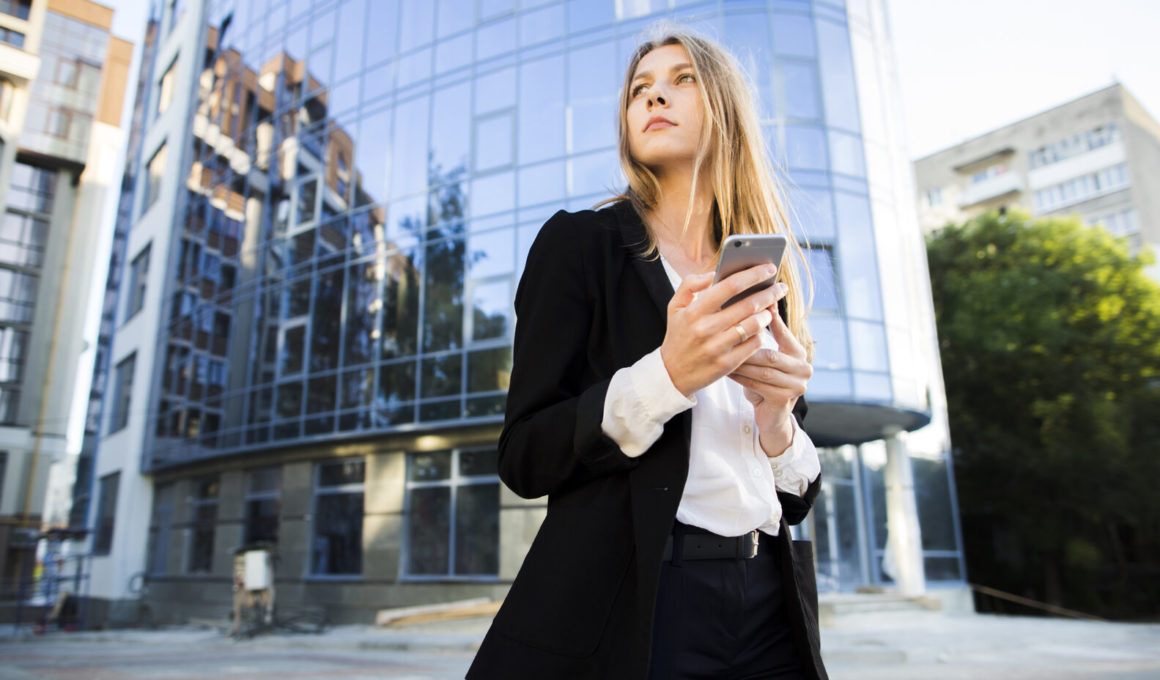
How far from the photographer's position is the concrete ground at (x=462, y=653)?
767 centimetres

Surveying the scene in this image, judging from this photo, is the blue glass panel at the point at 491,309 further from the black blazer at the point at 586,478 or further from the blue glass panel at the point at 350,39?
the black blazer at the point at 586,478

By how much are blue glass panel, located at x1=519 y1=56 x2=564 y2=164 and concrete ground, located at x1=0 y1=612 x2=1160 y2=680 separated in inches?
368

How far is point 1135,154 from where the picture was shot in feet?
120

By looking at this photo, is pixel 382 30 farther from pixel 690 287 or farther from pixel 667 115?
pixel 690 287

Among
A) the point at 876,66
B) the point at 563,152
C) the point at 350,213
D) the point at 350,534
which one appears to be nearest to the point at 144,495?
the point at 350,534

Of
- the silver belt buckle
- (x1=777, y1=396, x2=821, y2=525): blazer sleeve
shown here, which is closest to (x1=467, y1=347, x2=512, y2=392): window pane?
(x1=777, y1=396, x2=821, y2=525): blazer sleeve

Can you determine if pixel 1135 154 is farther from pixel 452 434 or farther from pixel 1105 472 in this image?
pixel 452 434

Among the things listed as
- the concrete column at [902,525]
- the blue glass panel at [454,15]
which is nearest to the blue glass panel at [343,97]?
the blue glass panel at [454,15]

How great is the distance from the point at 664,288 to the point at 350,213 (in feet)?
58.8

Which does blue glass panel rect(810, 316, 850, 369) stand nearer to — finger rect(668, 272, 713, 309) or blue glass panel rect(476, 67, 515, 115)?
blue glass panel rect(476, 67, 515, 115)

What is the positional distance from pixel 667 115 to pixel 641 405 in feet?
2.34

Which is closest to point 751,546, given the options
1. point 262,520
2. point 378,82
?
point 262,520

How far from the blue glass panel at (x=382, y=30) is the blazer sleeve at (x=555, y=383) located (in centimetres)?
1897

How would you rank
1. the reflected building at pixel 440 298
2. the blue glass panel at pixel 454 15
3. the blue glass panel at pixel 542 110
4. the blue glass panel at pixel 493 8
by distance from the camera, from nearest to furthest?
the reflected building at pixel 440 298 → the blue glass panel at pixel 542 110 → the blue glass panel at pixel 493 8 → the blue glass panel at pixel 454 15
